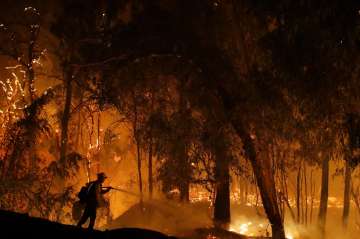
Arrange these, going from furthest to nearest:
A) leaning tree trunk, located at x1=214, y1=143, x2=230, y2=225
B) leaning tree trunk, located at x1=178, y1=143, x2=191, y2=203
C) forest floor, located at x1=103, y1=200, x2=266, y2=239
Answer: leaning tree trunk, located at x1=178, y1=143, x2=191, y2=203
leaning tree trunk, located at x1=214, y1=143, x2=230, y2=225
forest floor, located at x1=103, y1=200, x2=266, y2=239

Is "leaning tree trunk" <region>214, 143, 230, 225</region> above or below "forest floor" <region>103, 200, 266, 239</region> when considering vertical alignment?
above

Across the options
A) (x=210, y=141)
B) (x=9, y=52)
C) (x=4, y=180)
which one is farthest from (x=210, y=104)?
(x=9, y=52)

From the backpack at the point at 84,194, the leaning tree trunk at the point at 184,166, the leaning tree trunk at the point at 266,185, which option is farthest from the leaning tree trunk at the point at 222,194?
the backpack at the point at 84,194

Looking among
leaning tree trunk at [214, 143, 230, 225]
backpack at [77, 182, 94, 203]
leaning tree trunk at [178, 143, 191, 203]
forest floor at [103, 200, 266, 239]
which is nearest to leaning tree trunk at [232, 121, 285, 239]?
forest floor at [103, 200, 266, 239]

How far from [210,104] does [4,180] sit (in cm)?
824

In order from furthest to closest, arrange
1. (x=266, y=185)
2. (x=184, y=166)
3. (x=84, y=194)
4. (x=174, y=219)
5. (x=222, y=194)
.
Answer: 1. (x=174, y=219)
2. (x=222, y=194)
3. (x=184, y=166)
4. (x=266, y=185)
5. (x=84, y=194)

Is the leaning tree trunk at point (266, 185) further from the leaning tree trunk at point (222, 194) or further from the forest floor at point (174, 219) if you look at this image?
the leaning tree trunk at point (222, 194)

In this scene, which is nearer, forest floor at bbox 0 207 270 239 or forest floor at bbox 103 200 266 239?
forest floor at bbox 0 207 270 239

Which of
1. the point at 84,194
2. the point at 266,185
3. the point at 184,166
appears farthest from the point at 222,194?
the point at 84,194

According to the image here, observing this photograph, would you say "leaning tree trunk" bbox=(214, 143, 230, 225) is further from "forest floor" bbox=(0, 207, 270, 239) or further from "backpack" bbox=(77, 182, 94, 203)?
"forest floor" bbox=(0, 207, 270, 239)

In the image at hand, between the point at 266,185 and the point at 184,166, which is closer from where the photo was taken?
the point at 266,185

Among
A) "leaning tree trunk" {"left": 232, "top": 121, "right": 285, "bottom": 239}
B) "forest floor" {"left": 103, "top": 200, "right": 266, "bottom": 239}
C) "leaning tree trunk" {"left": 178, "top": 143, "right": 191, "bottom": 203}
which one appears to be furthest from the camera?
"leaning tree trunk" {"left": 178, "top": 143, "right": 191, "bottom": 203}

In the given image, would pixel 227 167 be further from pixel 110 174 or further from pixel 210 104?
pixel 110 174

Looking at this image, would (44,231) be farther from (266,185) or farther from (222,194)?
(222,194)
